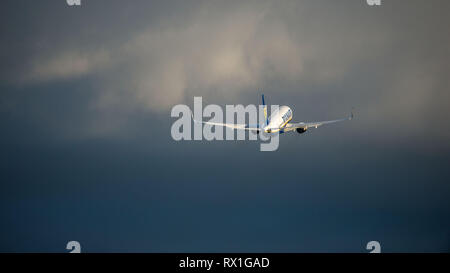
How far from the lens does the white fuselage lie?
156m

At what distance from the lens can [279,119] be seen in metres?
165

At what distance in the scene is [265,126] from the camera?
517 feet

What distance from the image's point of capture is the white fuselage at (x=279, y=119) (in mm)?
156375

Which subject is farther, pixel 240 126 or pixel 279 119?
pixel 279 119

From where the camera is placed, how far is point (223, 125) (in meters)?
158
